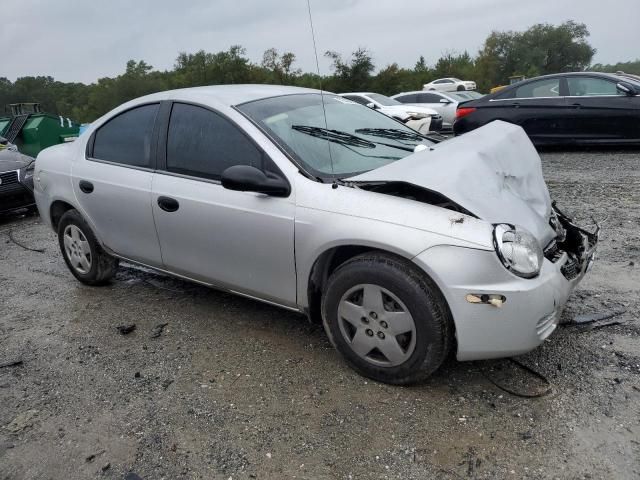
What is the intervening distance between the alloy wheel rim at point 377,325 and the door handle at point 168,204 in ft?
4.29

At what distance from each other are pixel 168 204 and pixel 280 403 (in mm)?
1498

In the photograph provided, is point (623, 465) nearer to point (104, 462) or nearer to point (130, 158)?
point (104, 462)

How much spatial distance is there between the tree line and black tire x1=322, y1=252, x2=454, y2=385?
106ft

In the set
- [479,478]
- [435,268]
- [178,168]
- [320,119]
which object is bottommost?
[479,478]

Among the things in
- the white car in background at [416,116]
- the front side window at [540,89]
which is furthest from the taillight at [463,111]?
the white car in background at [416,116]

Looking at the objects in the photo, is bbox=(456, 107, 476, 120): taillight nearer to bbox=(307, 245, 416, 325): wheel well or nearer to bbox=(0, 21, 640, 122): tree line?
bbox=(307, 245, 416, 325): wheel well

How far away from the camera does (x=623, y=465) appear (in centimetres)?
217

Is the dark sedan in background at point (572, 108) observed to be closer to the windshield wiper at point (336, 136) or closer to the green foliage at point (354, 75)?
the windshield wiper at point (336, 136)

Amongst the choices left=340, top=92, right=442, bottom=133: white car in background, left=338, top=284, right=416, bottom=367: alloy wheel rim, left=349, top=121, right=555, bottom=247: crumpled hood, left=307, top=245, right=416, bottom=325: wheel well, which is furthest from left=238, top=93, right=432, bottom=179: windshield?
left=340, top=92, right=442, bottom=133: white car in background

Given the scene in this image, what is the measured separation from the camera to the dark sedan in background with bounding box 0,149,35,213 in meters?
7.42

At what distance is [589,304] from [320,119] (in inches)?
85.4

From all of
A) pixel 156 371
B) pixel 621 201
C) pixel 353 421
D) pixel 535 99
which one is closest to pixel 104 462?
pixel 156 371

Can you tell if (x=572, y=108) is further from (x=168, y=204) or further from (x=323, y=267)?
(x=168, y=204)

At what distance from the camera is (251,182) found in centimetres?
290
